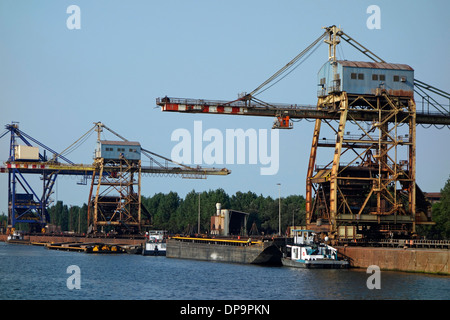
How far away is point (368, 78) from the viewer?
293 feet

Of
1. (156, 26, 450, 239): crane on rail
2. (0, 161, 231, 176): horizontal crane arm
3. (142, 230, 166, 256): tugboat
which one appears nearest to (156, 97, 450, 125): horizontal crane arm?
(156, 26, 450, 239): crane on rail

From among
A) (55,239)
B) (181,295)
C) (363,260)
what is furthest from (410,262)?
(55,239)

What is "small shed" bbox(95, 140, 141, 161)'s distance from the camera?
150 metres

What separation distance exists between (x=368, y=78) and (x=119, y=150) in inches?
2904

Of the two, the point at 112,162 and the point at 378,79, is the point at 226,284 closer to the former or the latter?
the point at 378,79

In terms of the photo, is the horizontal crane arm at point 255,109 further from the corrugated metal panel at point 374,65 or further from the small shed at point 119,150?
the small shed at point 119,150

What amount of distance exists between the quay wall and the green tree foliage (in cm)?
3319

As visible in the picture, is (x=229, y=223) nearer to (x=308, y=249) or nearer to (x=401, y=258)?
(x=308, y=249)

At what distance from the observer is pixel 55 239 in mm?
177000

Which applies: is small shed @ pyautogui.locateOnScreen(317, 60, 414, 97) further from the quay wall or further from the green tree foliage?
the green tree foliage

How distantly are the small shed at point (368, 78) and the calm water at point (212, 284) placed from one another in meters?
22.7

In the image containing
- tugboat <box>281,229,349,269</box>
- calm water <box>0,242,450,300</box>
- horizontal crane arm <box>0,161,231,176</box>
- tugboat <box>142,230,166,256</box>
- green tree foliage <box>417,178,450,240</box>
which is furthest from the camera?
horizontal crane arm <box>0,161,231,176</box>

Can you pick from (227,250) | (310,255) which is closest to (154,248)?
(227,250)
